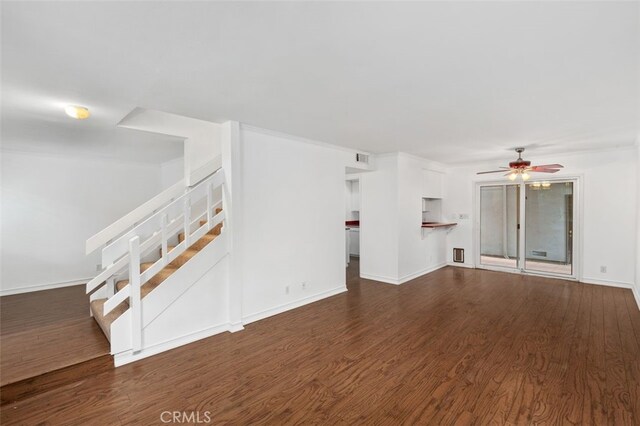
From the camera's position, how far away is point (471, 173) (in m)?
7.26

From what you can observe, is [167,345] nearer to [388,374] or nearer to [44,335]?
[44,335]

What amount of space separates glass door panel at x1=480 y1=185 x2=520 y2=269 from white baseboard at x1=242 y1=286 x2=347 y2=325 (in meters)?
4.03

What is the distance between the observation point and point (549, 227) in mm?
6387

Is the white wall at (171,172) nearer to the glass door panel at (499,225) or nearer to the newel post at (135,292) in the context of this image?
the newel post at (135,292)

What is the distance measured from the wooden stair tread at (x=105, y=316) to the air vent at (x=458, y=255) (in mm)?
6937

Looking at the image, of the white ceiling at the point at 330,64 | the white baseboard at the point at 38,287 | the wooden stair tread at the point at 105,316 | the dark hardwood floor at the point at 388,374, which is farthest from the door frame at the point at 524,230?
the white baseboard at the point at 38,287

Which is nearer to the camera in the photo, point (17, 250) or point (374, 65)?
point (374, 65)

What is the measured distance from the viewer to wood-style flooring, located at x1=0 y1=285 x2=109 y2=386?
107 inches

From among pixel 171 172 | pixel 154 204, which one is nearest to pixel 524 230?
pixel 154 204

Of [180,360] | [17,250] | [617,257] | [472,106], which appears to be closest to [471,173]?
[617,257]

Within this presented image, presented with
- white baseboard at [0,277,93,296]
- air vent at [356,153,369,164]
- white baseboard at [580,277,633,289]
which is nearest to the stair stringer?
air vent at [356,153,369,164]

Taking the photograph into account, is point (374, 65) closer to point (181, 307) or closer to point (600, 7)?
point (600, 7)

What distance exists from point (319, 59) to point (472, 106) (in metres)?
1.92

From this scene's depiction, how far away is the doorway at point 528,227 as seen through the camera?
623 cm
